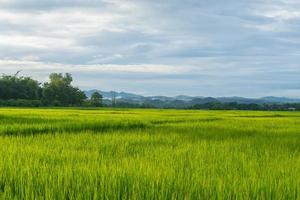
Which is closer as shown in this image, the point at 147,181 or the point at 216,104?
the point at 147,181

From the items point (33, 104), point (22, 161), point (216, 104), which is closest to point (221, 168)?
point (22, 161)

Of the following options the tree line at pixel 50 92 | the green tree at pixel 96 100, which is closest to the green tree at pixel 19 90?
the tree line at pixel 50 92

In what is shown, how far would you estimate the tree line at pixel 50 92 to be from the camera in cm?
5959

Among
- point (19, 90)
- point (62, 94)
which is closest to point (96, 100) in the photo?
point (62, 94)

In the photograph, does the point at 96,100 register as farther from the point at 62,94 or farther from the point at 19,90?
the point at 19,90

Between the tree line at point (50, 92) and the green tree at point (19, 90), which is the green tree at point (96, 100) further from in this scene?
the green tree at point (19, 90)

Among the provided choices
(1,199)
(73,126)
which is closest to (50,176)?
(1,199)

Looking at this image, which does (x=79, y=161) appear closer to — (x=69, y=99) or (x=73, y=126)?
(x=73, y=126)

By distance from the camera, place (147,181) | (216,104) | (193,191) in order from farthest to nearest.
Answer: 1. (216,104)
2. (147,181)
3. (193,191)

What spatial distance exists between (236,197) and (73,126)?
8595 mm

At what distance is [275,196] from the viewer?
290 centimetres

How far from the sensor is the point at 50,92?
63.6 m

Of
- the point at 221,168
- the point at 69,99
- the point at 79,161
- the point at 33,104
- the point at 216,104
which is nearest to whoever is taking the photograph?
the point at 221,168

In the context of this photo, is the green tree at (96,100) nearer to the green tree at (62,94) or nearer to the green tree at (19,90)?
the green tree at (62,94)
